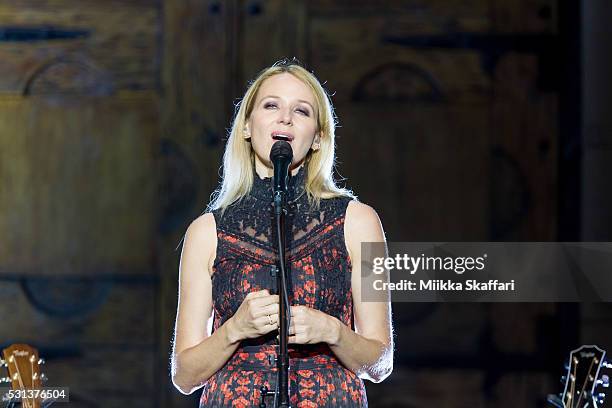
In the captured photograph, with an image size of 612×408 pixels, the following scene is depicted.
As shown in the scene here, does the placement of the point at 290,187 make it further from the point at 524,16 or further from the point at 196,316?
the point at 524,16

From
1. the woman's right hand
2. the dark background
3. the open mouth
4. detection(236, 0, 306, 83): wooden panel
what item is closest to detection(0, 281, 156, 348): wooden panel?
the dark background

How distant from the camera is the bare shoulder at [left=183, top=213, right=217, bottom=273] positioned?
7.95ft

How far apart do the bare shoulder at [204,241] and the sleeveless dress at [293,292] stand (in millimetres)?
17

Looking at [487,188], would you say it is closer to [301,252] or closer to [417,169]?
[417,169]

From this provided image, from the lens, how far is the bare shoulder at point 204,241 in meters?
2.42

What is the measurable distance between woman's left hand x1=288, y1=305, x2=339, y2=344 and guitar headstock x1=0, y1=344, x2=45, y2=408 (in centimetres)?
99

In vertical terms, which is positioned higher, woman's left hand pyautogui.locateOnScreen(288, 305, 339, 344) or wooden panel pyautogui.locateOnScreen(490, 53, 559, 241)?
wooden panel pyautogui.locateOnScreen(490, 53, 559, 241)

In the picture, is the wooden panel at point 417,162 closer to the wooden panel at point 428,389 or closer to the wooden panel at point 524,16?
the wooden panel at point 524,16

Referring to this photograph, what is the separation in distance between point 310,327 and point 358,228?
36 centimetres

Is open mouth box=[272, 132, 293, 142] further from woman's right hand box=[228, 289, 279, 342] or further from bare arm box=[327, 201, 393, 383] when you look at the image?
woman's right hand box=[228, 289, 279, 342]

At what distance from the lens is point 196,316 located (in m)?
2.39

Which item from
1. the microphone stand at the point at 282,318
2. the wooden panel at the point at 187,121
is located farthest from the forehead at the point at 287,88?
the wooden panel at the point at 187,121

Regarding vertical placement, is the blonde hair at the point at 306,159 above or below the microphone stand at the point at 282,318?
above

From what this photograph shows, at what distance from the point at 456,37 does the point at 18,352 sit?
2262 mm
